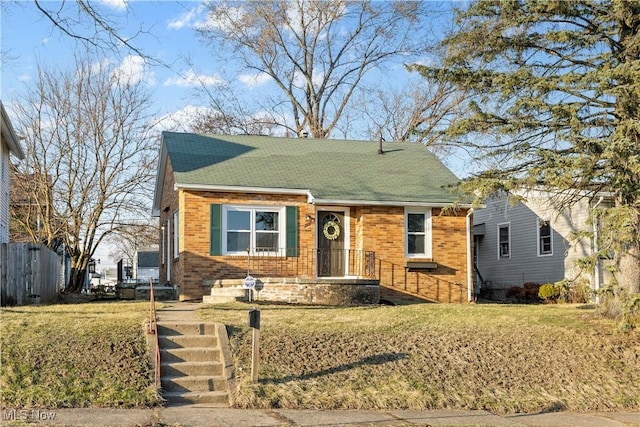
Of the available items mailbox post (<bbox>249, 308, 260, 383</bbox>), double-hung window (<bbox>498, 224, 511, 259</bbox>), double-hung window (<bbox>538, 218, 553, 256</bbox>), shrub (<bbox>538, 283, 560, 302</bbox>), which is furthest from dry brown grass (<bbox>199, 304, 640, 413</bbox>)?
double-hung window (<bbox>498, 224, 511, 259</bbox>)

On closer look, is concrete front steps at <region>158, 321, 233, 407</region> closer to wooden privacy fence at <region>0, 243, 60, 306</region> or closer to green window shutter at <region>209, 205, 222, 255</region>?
wooden privacy fence at <region>0, 243, 60, 306</region>

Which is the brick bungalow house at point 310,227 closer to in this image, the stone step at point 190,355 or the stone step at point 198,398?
the stone step at point 190,355

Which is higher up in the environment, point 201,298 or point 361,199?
point 361,199

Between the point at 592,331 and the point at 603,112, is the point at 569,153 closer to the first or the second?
the point at 603,112

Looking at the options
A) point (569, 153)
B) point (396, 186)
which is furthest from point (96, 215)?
Result: point (569, 153)

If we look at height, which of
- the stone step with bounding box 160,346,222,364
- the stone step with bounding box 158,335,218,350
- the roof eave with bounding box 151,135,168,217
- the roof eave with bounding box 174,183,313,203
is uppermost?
the roof eave with bounding box 151,135,168,217

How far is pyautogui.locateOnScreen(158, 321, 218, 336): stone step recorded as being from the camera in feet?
40.6

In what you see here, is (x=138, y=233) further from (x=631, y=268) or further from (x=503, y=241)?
(x=631, y=268)

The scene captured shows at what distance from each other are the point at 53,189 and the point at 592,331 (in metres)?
21.3

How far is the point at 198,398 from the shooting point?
10375mm

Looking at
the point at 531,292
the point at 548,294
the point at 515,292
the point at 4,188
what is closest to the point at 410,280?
the point at 548,294

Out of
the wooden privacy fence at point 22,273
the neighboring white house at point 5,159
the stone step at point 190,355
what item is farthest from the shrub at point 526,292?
the neighboring white house at point 5,159

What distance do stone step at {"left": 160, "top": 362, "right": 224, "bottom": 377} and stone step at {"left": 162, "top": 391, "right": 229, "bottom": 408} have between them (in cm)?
60

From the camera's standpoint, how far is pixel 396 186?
21609mm
